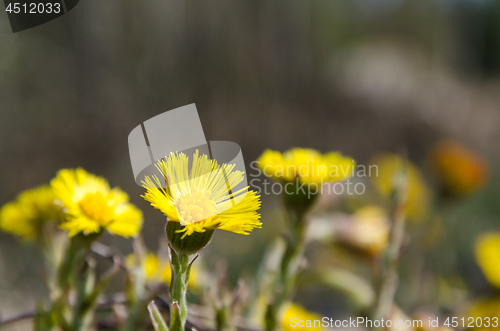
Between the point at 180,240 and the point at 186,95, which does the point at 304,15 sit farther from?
the point at 180,240

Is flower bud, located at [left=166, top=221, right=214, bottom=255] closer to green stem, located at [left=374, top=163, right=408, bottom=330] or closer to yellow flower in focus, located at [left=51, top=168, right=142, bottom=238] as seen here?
yellow flower in focus, located at [left=51, top=168, right=142, bottom=238]

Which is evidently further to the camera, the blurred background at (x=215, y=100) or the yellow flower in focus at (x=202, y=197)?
the blurred background at (x=215, y=100)

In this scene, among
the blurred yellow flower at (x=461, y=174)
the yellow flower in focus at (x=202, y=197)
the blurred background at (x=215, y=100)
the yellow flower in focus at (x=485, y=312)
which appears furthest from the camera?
the blurred background at (x=215, y=100)

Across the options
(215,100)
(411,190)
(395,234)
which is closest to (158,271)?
(395,234)

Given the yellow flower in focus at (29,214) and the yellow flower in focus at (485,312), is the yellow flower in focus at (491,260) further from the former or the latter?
the yellow flower in focus at (29,214)

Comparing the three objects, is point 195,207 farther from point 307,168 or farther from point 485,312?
point 485,312

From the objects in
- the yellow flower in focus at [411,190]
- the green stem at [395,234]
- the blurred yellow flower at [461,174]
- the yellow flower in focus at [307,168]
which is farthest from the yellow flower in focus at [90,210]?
the blurred yellow flower at [461,174]
